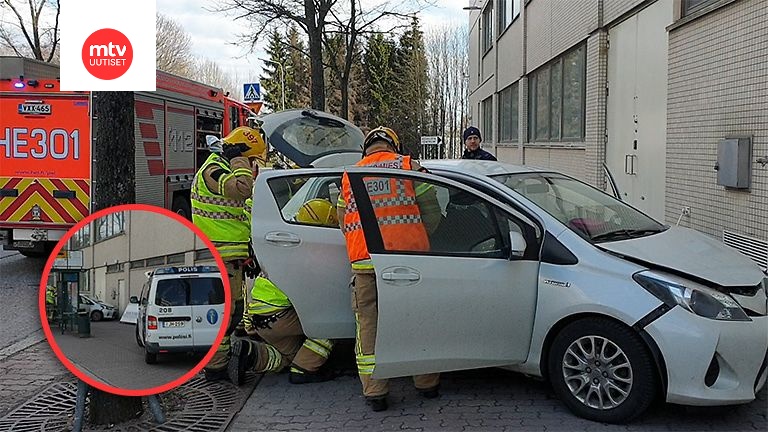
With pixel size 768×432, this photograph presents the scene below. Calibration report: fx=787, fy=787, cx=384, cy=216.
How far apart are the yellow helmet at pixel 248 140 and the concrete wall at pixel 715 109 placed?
14.6ft

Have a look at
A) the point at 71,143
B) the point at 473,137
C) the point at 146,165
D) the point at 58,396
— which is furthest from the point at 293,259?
the point at 146,165

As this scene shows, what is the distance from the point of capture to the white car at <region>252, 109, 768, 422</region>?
4387 mm

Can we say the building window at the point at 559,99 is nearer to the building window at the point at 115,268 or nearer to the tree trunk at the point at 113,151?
the tree trunk at the point at 113,151

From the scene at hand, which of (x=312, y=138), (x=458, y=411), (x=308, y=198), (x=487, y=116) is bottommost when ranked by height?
(x=458, y=411)

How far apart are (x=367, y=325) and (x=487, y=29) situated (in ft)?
90.0

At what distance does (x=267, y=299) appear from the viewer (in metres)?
5.62

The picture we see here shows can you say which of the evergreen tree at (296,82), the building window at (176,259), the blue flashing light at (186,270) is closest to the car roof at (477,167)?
the blue flashing light at (186,270)

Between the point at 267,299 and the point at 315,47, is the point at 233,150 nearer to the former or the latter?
the point at 267,299

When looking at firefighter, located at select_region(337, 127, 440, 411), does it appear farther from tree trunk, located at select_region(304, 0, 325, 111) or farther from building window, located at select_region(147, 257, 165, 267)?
tree trunk, located at select_region(304, 0, 325, 111)

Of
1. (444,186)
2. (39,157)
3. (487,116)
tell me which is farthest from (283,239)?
(487,116)

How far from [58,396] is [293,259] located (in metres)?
1.81

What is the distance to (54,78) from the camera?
34.9 feet

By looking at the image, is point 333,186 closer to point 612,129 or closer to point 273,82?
point 612,129

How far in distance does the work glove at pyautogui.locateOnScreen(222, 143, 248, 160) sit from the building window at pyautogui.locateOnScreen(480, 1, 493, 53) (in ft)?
80.0
